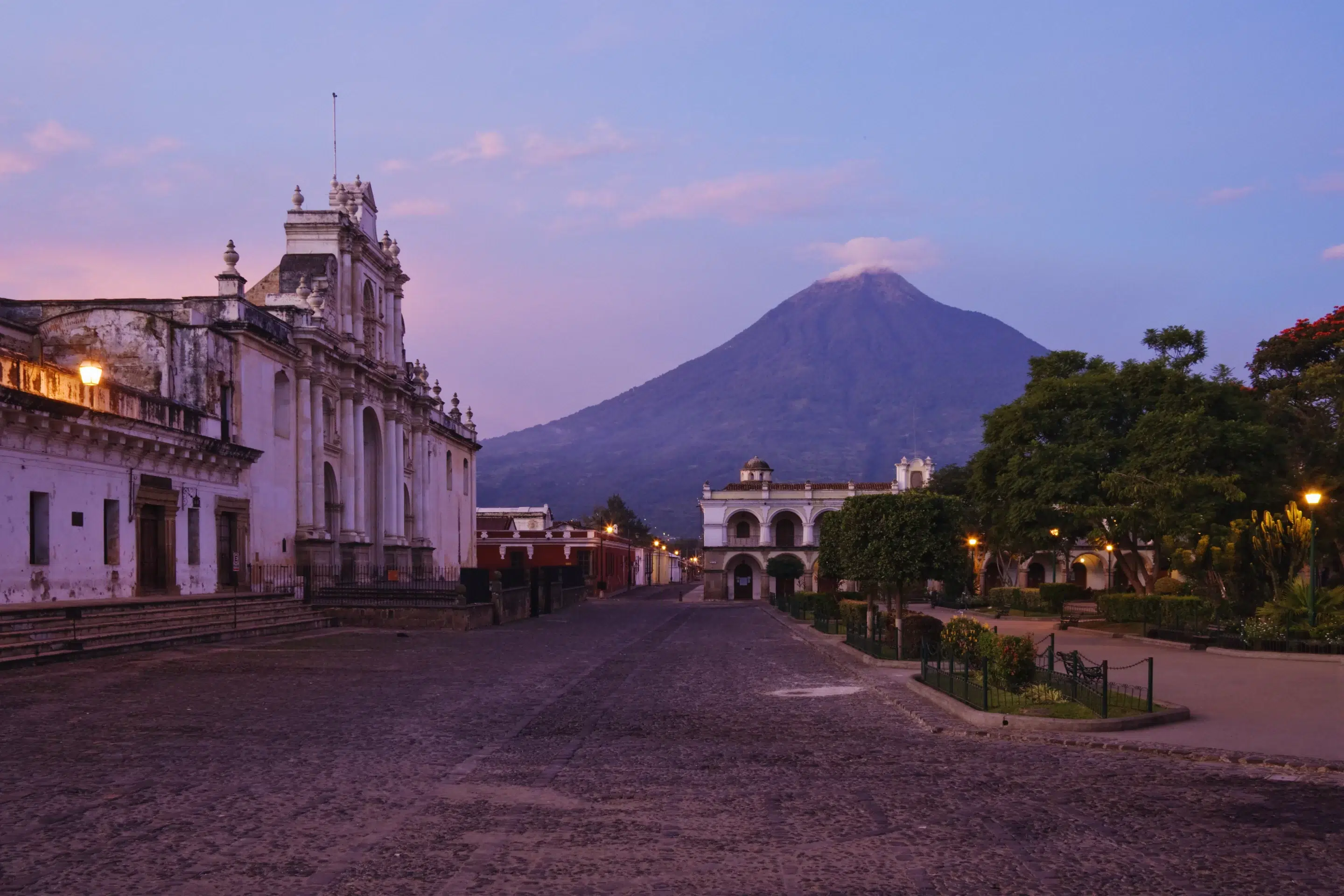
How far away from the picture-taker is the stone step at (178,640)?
740 inches

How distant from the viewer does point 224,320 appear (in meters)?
34.1

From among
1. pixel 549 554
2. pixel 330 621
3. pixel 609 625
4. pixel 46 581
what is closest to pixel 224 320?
pixel 330 621

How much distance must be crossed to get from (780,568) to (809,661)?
5085cm

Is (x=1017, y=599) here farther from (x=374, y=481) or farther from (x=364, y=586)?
(x=364, y=586)

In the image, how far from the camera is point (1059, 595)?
46.4 metres

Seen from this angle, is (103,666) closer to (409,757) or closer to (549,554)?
(409,757)

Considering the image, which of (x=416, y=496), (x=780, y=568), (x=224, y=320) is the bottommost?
(x=780, y=568)

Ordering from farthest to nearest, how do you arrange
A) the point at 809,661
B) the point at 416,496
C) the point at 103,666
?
the point at 416,496 → the point at 809,661 → the point at 103,666

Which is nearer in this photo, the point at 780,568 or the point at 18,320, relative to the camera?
the point at 18,320

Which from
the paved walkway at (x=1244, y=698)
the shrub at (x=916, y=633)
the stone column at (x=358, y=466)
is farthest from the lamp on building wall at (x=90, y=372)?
the stone column at (x=358, y=466)

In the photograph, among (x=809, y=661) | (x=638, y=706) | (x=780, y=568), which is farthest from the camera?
(x=780, y=568)

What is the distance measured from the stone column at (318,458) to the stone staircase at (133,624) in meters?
7.50

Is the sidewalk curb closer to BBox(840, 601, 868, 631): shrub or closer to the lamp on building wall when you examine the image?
BBox(840, 601, 868, 631): shrub

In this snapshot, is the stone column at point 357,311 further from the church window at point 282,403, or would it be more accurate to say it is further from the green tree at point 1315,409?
the green tree at point 1315,409
